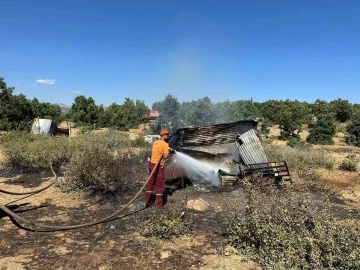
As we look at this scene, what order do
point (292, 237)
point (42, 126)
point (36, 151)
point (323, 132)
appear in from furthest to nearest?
point (323, 132)
point (42, 126)
point (36, 151)
point (292, 237)

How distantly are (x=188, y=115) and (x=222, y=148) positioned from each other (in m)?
8.56

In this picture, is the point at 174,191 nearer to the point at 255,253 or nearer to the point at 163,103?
the point at 255,253

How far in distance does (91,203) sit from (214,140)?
12.6ft

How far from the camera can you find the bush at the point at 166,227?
5.17 m

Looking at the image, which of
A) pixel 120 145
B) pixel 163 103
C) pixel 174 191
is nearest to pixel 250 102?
pixel 163 103

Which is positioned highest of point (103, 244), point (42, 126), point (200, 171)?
point (42, 126)

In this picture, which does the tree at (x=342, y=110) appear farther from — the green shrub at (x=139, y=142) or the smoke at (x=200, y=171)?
the smoke at (x=200, y=171)

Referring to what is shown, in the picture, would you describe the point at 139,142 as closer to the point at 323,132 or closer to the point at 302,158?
the point at 302,158

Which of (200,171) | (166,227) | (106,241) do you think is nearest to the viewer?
(106,241)

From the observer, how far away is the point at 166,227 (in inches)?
205

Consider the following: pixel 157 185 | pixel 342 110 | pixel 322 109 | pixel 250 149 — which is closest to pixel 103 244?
pixel 157 185

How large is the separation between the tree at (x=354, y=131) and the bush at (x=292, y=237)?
2069cm

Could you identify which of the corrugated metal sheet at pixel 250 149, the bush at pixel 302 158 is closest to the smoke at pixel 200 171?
the corrugated metal sheet at pixel 250 149

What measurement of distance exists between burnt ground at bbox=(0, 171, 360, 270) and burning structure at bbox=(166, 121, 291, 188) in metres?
1.53
